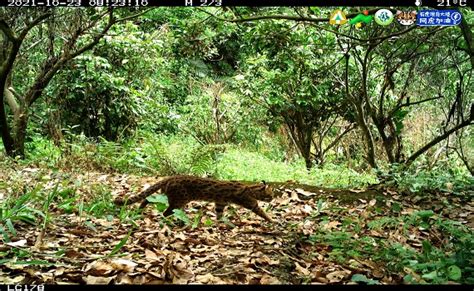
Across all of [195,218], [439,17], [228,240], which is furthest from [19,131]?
[439,17]

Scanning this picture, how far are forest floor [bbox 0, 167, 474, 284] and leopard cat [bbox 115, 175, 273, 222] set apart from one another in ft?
0.51

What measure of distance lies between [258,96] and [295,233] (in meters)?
7.73

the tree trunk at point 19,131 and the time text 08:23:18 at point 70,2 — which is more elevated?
the time text 08:23:18 at point 70,2

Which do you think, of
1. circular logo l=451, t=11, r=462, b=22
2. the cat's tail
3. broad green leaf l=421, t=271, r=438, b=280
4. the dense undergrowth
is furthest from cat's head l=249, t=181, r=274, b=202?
circular logo l=451, t=11, r=462, b=22

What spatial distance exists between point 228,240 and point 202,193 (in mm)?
924

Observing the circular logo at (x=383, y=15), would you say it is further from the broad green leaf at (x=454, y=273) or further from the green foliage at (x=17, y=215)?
the green foliage at (x=17, y=215)

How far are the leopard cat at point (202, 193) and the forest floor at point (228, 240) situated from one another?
0.16 meters

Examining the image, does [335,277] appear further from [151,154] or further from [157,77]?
[157,77]

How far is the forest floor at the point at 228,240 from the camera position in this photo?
303 centimetres

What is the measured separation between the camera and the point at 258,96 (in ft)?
38.0

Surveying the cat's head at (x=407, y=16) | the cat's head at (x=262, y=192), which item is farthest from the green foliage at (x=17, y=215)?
the cat's head at (x=407, y=16)

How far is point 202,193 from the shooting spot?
474 cm

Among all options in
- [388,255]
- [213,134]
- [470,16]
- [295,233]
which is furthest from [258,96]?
[388,255]
